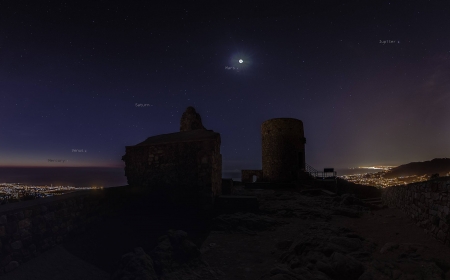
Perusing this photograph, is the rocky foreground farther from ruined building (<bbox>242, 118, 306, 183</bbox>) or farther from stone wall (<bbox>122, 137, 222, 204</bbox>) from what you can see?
ruined building (<bbox>242, 118, 306, 183</bbox>)

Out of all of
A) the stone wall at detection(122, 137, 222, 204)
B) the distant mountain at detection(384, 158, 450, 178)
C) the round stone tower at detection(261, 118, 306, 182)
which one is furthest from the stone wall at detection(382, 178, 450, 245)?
the distant mountain at detection(384, 158, 450, 178)

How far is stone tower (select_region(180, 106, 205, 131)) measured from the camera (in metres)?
19.3

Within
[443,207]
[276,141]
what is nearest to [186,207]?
[443,207]

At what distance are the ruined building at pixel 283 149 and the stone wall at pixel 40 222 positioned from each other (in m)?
18.8

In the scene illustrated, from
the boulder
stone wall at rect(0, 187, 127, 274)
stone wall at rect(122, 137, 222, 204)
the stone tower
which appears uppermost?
the stone tower

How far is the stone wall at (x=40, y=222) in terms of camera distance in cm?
429

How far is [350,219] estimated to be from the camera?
9438mm

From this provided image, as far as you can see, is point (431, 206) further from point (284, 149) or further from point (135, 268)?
point (284, 149)

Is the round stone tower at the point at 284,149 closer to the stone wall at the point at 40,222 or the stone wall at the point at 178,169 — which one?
the stone wall at the point at 178,169

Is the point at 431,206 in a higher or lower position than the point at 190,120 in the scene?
lower

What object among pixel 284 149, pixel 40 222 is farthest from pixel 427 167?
pixel 40 222

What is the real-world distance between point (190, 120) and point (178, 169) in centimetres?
984

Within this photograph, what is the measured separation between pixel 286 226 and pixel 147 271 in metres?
5.58

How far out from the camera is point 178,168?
33.1 feet
